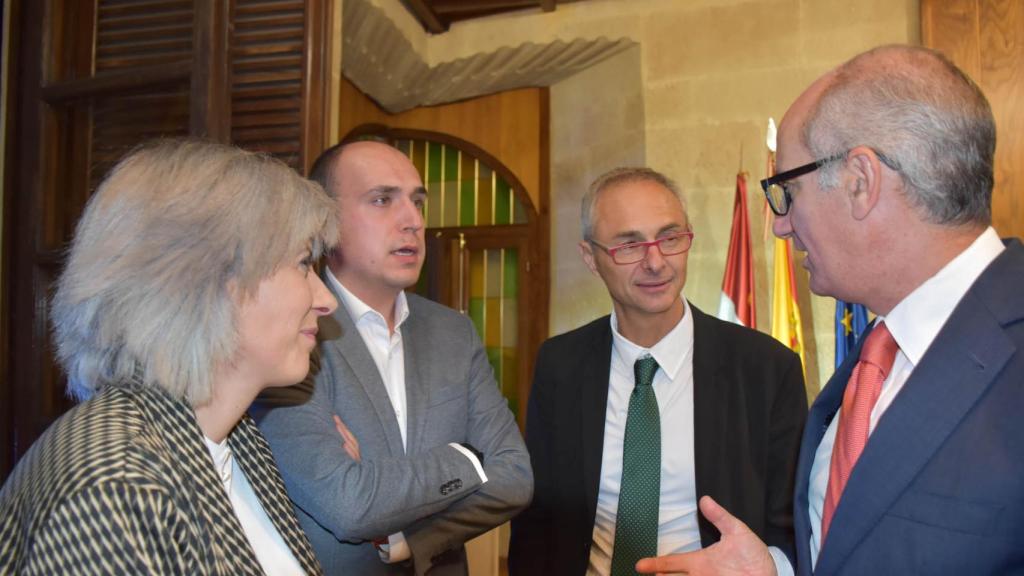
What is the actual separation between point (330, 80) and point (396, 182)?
68 cm

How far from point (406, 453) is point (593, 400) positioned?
0.61 meters

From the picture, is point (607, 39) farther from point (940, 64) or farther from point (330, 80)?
point (940, 64)

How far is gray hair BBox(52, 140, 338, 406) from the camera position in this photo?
4.03 feet

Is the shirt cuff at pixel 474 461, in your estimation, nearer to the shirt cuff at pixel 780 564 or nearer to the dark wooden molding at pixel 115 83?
the shirt cuff at pixel 780 564

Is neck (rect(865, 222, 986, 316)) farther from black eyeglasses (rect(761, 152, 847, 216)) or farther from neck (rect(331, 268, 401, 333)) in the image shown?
neck (rect(331, 268, 401, 333))

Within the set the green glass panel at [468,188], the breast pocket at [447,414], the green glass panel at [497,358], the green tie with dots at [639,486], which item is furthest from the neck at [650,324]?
the green glass panel at [468,188]

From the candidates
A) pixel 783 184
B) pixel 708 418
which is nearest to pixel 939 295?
pixel 783 184

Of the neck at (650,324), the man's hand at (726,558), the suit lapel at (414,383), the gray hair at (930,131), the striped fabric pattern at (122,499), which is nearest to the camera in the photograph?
the striped fabric pattern at (122,499)

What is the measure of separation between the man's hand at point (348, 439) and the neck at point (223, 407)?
0.34 m

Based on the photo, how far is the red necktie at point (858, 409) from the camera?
1250mm

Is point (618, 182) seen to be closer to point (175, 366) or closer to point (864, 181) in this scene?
point (864, 181)

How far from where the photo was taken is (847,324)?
4059 mm

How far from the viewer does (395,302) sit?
2029 mm

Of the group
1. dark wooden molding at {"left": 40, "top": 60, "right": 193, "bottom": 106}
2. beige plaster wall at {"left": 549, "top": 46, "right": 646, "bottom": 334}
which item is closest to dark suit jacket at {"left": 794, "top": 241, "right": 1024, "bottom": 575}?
dark wooden molding at {"left": 40, "top": 60, "right": 193, "bottom": 106}
